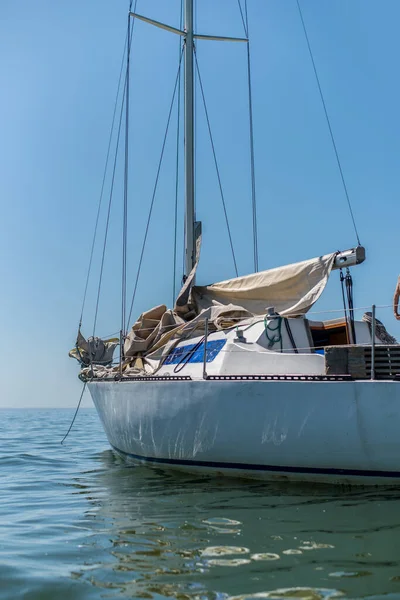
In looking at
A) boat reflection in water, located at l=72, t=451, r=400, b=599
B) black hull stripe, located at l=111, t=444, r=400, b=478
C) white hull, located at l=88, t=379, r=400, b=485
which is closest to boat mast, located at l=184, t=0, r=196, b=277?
white hull, located at l=88, t=379, r=400, b=485

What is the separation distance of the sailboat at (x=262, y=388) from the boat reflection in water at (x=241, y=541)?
41 cm

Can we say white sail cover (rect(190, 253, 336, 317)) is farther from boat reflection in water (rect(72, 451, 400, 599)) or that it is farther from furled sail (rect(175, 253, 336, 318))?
boat reflection in water (rect(72, 451, 400, 599))

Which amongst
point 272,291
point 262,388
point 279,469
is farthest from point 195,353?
point 279,469

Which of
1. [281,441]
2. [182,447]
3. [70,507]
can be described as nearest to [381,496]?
[281,441]

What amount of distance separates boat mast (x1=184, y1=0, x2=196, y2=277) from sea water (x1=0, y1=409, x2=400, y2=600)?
5559 mm

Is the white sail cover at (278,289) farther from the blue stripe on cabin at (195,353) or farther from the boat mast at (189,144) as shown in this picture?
the boat mast at (189,144)

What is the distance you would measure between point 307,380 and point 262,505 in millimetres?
1403

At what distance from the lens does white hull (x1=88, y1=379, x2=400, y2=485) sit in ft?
20.0

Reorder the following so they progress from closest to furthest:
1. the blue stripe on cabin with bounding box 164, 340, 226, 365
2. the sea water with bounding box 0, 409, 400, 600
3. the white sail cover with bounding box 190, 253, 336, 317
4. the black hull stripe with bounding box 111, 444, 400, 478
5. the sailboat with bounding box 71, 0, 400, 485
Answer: the sea water with bounding box 0, 409, 400, 600 < the sailboat with bounding box 71, 0, 400, 485 < the black hull stripe with bounding box 111, 444, 400, 478 < the blue stripe on cabin with bounding box 164, 340, 226, 365 < the white sail cover with bounding box 190, 253, 336, 317

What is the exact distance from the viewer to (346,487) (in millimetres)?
6504

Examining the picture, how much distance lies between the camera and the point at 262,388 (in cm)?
650

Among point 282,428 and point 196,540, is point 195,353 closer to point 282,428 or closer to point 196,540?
point 282,428

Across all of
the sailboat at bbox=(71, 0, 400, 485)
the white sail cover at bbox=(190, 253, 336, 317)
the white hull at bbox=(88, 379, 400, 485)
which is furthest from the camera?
the white sail cover at bbox=(190, 253, 336, 317)

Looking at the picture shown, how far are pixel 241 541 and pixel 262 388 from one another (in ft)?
7.24
